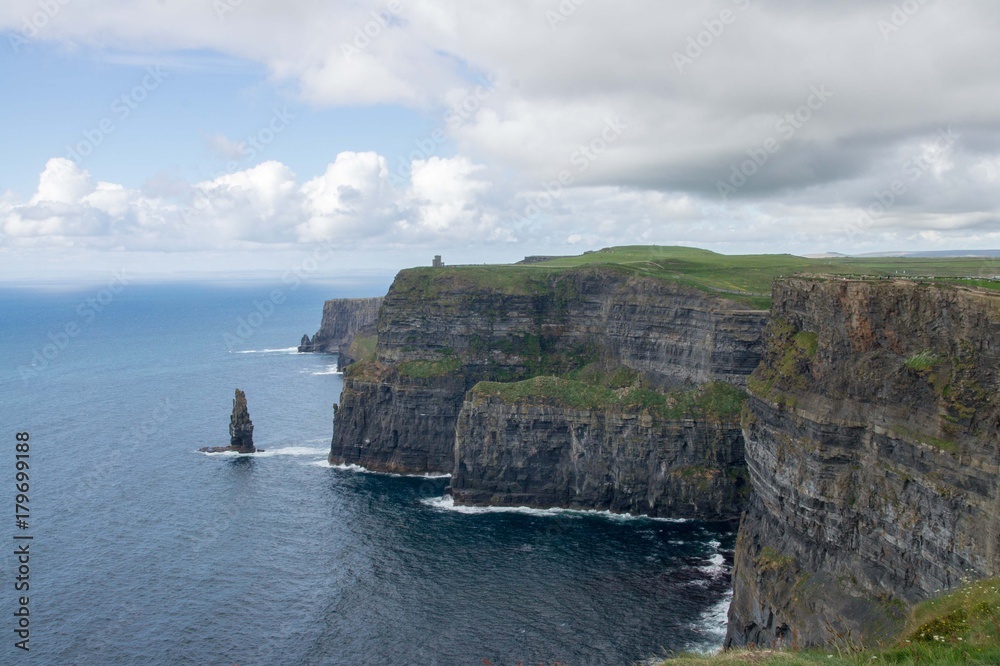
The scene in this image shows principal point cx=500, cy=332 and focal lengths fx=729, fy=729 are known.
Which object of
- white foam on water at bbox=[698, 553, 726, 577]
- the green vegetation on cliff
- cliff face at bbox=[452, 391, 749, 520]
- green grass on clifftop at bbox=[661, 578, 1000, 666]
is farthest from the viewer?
the green vegetation on cliff

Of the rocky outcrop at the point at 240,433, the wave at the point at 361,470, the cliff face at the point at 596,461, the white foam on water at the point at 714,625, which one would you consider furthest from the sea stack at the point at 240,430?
the white foam on water at the point at 714,625

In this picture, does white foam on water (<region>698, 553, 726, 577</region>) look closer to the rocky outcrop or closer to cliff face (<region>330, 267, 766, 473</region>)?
cliff face (<region>330, 267, 766, 473</region>)

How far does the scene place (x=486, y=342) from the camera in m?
119

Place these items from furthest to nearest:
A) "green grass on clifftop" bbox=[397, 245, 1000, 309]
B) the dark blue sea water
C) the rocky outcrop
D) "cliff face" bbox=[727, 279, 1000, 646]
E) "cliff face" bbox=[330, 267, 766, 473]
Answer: the rocky outcrop < "green grass on clifftop" bbox=[397, 245, 1000, 309] < "cliff face" bbox=[330, 267, 766, 473] < the dark blue sea water < "cliff face" bbox=[727, 279, 1000, 646]

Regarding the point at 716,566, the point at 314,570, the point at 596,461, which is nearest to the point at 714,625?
the point at 716,566

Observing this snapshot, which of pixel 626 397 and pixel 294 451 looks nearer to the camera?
pixel 626 397

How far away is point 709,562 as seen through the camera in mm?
75750

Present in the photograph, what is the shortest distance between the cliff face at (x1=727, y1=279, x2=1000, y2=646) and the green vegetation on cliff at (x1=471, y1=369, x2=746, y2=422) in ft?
101

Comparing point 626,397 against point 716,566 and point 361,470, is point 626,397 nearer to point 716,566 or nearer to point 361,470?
point 716,566

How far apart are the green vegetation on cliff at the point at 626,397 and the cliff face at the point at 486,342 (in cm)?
371

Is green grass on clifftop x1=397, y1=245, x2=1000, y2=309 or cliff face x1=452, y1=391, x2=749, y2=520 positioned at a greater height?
green grass on clifftop x1=397, y1=245, x2=1000, y2=309

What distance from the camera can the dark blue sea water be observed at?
198 feet

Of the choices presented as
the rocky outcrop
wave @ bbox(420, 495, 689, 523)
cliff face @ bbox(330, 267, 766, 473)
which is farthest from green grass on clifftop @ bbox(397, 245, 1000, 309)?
wave @ bbox(420, 495, 689, 523)

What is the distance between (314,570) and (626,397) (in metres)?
45.4
